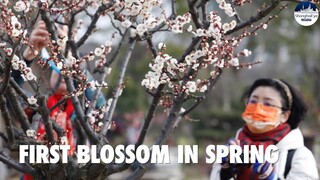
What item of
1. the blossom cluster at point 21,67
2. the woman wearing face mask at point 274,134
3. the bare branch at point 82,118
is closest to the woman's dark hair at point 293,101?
the woman wearing face mask at point 274,134

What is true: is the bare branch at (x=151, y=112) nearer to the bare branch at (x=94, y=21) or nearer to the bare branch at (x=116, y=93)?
the bare branch at (x=116, y=93)

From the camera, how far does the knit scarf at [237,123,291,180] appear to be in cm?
325

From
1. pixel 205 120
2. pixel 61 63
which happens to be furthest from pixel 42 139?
pixel 205 120

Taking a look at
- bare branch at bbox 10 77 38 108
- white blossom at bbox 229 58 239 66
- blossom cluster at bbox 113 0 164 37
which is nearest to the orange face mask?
white blossom at bbox 229 58 239 66

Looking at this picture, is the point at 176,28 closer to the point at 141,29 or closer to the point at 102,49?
the point at 141,29

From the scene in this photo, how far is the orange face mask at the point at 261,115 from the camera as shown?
340cm

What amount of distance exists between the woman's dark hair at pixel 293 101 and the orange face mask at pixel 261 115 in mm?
104

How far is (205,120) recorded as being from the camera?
54.4 feet

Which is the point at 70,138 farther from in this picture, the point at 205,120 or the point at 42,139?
the point at 205,120

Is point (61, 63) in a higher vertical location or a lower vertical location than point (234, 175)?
higher

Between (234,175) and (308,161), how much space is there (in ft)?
1.31

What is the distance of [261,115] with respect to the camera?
3398 millimetres

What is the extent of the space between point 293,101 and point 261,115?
0.86 feet

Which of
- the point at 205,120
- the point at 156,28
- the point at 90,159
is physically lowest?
the point at 90,159
